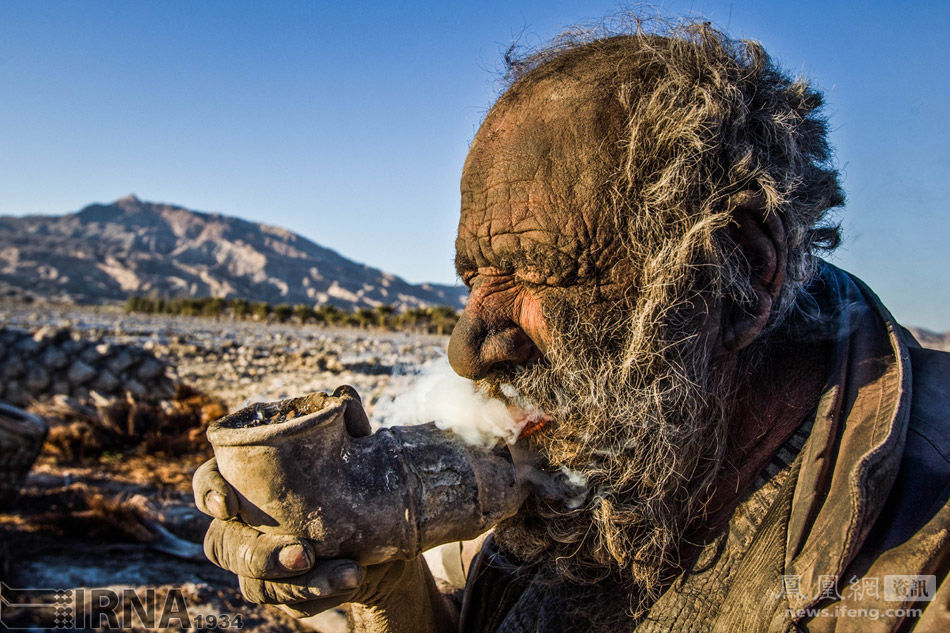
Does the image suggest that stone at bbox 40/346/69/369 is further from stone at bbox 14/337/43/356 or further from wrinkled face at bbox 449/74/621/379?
wrinkled face at bbox 449/74/621/379

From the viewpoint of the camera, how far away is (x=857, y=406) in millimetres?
1277

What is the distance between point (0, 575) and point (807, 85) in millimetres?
5009

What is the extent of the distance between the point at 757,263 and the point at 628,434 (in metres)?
0.54

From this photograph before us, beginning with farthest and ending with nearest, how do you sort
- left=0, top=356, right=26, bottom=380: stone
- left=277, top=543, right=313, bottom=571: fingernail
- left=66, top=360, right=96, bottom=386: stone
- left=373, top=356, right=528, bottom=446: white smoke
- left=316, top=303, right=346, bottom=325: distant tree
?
left=316, top=303, right=346, bottom=325: distant tree
left=66, top=360, right=96, bottom=386: stone
left=0, top=356, right=26, bottom=380: stone
left=373, top=356, right=528, bottom=446: white smoke
left=277, top=543, right=313, bottom=571: fingernail

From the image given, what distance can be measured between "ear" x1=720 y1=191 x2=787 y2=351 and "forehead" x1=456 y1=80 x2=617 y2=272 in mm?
348

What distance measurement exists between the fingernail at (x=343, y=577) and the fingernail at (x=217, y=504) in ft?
0.79

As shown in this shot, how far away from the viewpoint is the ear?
1.35 metres

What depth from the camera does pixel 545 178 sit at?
136 centimetres

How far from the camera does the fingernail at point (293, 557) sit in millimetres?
1027

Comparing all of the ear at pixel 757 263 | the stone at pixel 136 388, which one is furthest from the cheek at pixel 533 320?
the stone at pixel 136 388

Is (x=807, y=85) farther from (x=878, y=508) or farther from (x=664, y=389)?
(x=878, y=508)

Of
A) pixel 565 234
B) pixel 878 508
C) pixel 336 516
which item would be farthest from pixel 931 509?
pixel 336 516

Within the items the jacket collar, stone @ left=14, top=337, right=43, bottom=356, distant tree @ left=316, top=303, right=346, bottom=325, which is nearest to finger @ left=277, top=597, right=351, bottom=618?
the jacket collar

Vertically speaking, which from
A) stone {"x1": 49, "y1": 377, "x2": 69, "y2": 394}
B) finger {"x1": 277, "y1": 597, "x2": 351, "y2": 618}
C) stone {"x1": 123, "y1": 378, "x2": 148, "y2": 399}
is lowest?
stone {"x1": 49, "y1": 377, "x2": 69, "y2": 394}
